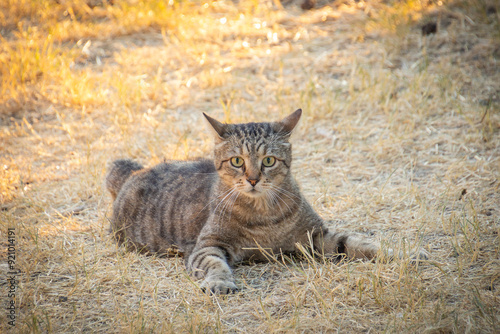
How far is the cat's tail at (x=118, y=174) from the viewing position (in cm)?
429

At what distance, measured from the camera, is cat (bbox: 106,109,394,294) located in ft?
10.7

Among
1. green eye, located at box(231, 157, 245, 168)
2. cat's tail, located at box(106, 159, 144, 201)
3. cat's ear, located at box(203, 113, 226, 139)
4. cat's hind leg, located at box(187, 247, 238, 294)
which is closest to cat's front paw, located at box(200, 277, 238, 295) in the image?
cat's hind leg, located at box(187, 247, 238, 294)

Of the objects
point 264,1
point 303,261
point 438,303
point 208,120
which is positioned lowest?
point 303,261

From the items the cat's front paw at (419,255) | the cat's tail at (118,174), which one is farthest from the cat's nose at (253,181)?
the cat's tail at (118,174)

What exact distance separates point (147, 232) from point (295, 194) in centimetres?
129

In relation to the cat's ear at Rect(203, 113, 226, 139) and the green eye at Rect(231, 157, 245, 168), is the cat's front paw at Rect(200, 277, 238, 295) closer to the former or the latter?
the green eye at Rect(231, 157, 245, 168)

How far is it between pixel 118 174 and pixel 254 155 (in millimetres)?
1635

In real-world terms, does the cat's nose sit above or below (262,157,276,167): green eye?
below

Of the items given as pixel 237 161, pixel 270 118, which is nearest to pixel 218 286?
pixel 237 161

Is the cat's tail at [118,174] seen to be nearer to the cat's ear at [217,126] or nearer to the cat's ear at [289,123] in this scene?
the cat's ear at [217,126]

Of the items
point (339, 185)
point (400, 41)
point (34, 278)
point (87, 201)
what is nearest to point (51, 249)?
point (34, 278)

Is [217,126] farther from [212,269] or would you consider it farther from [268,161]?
[212,269]

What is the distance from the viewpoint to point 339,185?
177 inches

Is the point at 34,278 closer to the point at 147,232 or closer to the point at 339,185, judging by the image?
the point at 147,232
